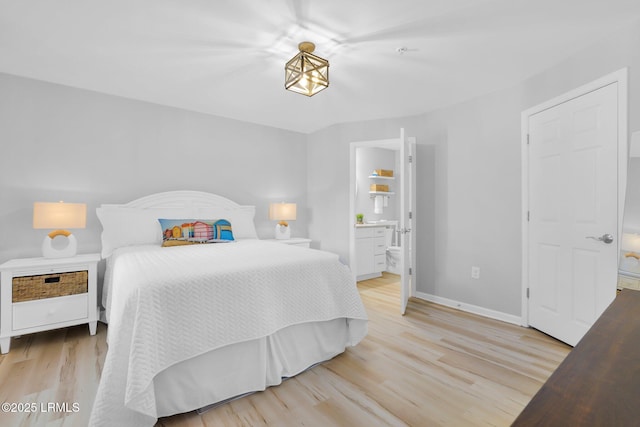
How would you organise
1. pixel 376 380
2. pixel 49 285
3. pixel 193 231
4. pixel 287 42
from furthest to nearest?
pixel 193 231
pixel 49 285
pixel 287 42
pixel 376 380

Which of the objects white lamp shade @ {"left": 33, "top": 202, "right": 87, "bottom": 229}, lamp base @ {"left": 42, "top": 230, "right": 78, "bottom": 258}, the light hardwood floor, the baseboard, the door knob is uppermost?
white lamp shade @ {"left": 33, "top": 202, "right": 87, "bottom": 229}

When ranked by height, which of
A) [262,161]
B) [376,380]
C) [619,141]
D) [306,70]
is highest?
[306,70]

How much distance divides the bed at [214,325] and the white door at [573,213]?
1779mm

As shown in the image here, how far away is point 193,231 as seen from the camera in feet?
10.7

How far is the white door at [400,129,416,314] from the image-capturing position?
3.33 meters

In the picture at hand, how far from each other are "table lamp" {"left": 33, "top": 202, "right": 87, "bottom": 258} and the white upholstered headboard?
0.83 feet

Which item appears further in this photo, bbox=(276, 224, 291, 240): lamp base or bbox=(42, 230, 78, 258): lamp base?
bbox=(276, 224, 291, 240): lamp base

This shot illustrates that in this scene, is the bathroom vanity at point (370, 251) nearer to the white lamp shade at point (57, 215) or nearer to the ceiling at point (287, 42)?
the ceiling at point (287, 42)

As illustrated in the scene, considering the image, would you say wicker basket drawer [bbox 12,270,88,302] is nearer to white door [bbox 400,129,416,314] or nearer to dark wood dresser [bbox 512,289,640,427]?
white door [bbox 400,129,416,314]

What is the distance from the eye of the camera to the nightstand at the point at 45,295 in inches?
95.3

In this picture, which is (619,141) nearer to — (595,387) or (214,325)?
(595,387)

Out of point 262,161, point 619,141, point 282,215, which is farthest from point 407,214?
point 262,161

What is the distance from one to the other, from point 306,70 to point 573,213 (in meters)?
2.49

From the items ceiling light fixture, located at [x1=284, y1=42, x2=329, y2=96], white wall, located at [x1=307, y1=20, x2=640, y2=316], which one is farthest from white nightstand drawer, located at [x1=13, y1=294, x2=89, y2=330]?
white wall, located at [x1=307, y1=20, x2=640, y2=316]
